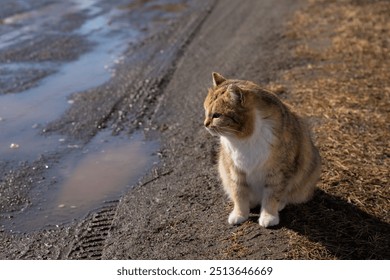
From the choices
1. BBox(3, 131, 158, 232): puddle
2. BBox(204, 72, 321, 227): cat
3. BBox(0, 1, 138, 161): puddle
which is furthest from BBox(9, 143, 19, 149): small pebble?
BBox(204, 72, 321, 227): cat

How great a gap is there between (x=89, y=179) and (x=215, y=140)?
1640 millimetres

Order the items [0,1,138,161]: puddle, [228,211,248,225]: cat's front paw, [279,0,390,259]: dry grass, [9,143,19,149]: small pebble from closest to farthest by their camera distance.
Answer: [279,0,390,259]: dry grass
[228,211,248,225]: cat's front paw
[9,143,19,149]: small pebble
[0,1,138,161]: puddle

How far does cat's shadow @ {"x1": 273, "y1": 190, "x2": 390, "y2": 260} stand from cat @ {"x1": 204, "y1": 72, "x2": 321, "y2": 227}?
0.15 meters

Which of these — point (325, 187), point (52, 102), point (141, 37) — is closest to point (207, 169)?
point (325, 187)

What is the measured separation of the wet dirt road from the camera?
5012 millimetres

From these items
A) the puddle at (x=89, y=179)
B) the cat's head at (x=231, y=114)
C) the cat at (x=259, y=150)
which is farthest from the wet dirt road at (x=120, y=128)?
the cat's head at (x=231, y=114)

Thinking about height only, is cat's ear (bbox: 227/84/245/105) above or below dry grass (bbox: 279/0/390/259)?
above

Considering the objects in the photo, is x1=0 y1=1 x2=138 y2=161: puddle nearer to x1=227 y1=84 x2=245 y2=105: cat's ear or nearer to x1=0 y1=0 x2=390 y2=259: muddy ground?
x1=0 y1=0 x2=390 y2=259: muddy ground

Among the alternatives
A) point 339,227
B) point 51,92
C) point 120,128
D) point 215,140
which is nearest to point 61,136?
point 120,128

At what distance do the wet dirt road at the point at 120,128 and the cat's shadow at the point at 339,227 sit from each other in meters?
0.32

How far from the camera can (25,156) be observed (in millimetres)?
6676

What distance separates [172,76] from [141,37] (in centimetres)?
251

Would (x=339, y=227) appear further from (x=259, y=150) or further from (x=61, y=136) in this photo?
(x=61, y=136)

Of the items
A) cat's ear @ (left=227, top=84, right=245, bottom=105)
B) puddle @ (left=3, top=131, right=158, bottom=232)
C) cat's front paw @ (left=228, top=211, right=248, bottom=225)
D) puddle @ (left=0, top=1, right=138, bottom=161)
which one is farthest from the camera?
puddle @ (left=0, top=1, right=138, bottom=161)
